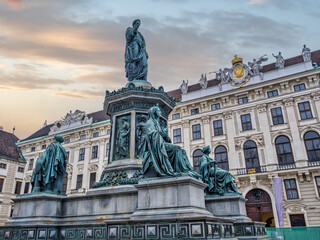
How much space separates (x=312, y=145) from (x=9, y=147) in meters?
41.9

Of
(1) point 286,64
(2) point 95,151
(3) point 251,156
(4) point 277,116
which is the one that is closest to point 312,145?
(4) point 277,116

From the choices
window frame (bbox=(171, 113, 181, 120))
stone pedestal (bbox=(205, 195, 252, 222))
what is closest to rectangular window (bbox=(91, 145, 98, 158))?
window frame (bbox=(171, 113, 181, 120))

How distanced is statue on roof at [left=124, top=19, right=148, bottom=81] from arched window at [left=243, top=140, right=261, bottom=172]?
779 inches

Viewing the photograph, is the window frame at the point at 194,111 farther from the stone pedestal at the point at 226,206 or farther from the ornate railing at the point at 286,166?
the stone pedestal at the point at 226,206

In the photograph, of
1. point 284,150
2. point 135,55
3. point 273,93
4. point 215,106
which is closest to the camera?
point 135,55

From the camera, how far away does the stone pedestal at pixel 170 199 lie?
5.79 m

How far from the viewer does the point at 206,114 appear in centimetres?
3159

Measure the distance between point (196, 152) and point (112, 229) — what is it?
2540 cm

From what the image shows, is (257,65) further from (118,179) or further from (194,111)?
(118,179)

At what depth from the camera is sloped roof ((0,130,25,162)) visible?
41.4m

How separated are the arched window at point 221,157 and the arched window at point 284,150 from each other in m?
5.17

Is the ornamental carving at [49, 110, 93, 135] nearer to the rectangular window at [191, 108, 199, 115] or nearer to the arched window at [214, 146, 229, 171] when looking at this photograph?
the rectangular window at [191, 108, 199, 115]

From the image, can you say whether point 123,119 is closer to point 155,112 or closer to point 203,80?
point 155,112

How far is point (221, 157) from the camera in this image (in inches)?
1160
